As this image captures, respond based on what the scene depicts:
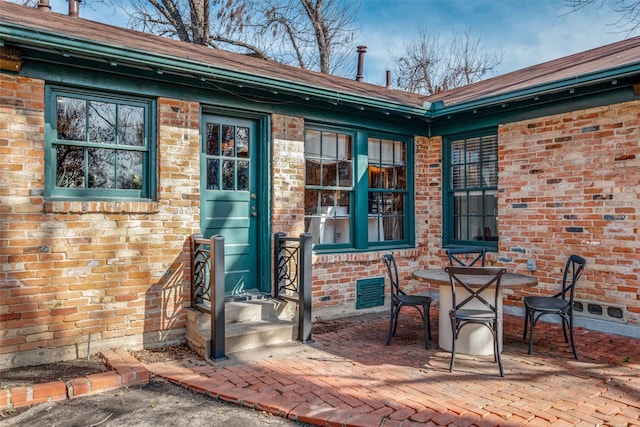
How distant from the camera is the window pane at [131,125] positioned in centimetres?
427

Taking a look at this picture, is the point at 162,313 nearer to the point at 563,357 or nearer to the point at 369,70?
the point at 563,357

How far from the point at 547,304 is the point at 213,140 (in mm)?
4059

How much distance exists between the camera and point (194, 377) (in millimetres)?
3533

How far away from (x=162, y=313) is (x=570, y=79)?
203 inches

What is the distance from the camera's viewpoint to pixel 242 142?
511 centimetres

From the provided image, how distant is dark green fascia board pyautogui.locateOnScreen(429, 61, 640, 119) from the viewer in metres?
4.29

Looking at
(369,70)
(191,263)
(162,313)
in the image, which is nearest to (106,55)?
(191,263)

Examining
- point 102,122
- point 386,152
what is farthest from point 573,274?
point 102,122

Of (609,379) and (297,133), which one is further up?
(297,133)

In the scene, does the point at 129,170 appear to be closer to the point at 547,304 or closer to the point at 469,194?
the point at 547,304

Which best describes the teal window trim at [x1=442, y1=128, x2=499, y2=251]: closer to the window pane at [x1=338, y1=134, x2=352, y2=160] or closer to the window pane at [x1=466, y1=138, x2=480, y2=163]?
the window pane at [x1=466, y1=138, x2=480, y2=163]

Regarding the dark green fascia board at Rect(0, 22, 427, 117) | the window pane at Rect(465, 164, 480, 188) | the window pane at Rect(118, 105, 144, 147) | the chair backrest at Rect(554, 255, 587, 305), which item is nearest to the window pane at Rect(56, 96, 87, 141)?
the window pane at Rect(118, 105, 144, 147)

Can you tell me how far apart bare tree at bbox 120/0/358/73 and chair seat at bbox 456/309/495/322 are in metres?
10.4

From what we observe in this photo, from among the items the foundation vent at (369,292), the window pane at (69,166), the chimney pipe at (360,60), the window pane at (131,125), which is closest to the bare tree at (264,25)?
the chimney pipe at (360,60)
